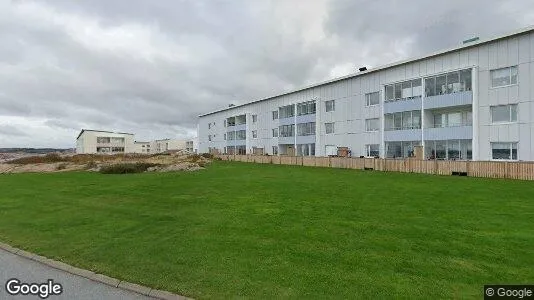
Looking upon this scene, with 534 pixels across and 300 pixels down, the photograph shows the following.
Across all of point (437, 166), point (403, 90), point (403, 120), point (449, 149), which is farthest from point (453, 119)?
point (437, 166)

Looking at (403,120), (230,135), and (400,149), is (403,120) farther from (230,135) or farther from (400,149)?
(230,135)

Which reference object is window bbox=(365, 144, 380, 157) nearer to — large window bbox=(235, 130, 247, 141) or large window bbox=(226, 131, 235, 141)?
large window bbox=(235, 130, 247, 141)

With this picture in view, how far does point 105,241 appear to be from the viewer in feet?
27.1

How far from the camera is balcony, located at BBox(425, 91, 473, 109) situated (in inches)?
1252

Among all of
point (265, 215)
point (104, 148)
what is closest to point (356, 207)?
point (265, 215)

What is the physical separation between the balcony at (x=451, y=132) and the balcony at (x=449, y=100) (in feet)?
7.28

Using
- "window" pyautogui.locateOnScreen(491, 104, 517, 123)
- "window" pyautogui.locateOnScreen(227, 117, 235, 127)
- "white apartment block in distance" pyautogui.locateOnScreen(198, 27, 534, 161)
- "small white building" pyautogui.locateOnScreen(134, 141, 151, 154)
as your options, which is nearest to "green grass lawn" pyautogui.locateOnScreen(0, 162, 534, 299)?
"window" pyautogui.locateOnScreen(491, 104, 517, 123)

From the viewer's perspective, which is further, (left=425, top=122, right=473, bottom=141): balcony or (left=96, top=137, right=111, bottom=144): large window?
(left=96, top=137, right=111, bottom=144): large window

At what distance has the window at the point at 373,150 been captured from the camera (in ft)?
137

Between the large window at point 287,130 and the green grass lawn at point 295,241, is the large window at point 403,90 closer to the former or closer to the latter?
the large window at point 287,130

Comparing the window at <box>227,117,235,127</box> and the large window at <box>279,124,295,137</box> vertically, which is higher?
the window at <box>227,117,235,127</box>

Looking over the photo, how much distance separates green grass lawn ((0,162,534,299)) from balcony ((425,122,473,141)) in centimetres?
1940

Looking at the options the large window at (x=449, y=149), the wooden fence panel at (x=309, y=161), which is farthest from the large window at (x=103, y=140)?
the large window at (x=449, y=149)

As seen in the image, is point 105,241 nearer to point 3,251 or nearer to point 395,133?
point 3,251
